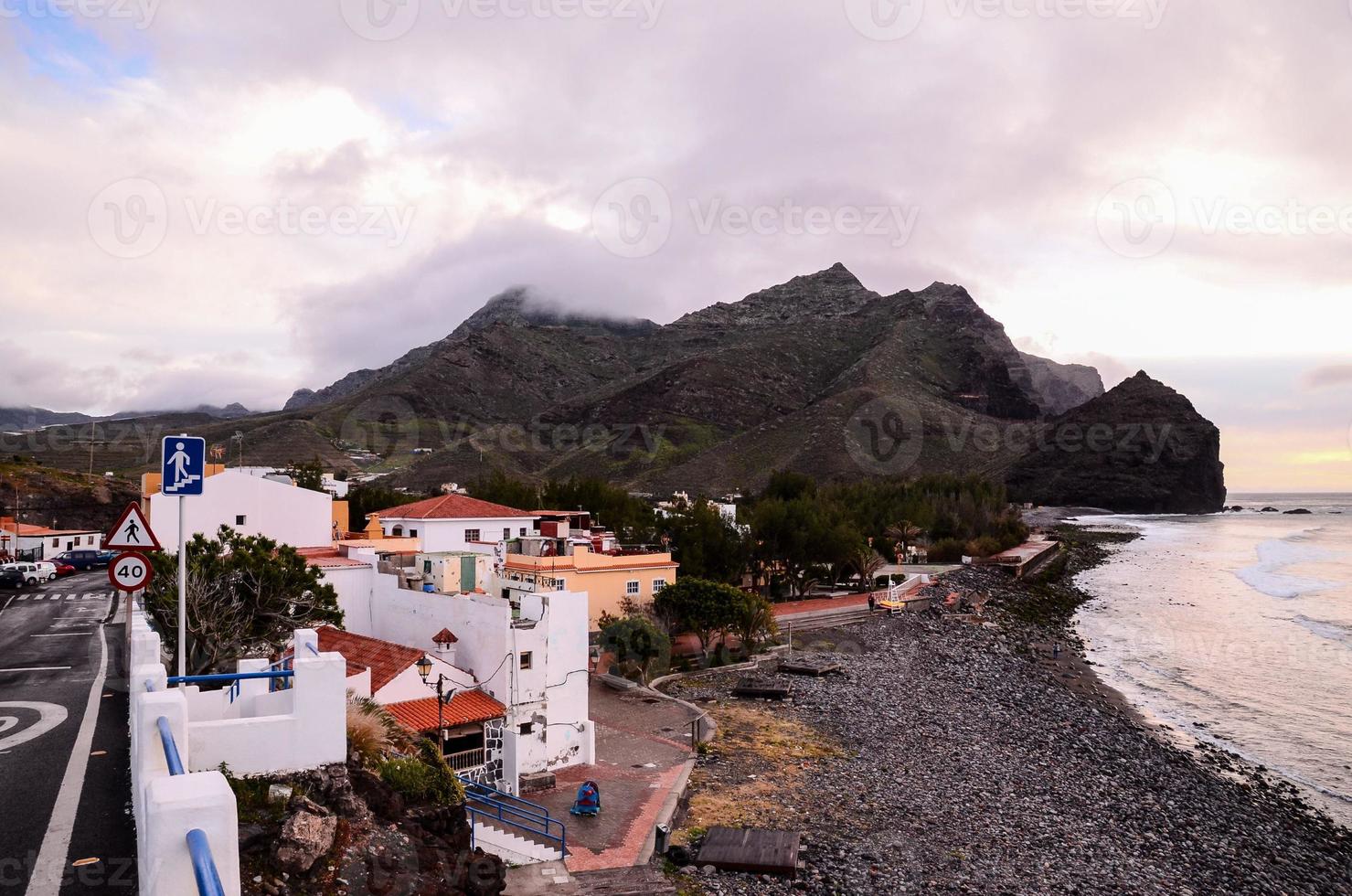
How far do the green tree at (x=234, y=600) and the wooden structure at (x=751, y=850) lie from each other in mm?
8691

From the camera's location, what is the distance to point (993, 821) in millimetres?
18297

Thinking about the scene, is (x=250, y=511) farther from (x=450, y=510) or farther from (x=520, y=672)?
(x=520, y=672)

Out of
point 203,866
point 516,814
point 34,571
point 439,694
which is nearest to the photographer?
point 203,866

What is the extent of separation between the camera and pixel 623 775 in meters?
18.5

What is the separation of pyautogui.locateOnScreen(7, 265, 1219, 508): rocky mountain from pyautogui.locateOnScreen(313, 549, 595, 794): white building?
3154 inches

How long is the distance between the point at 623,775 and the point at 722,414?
433 ft

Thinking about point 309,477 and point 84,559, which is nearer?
→ point 84,559

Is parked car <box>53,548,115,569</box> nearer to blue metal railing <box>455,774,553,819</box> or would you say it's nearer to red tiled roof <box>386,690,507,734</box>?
red tiled roof <box>386,690,507,734</box>

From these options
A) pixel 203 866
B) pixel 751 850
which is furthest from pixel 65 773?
pixel 751 850

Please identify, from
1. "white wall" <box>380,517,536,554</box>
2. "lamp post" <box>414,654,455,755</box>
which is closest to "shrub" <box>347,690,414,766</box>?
"lamp post" <box>414,654,455,755</box>

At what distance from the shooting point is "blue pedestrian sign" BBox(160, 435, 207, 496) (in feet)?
26.5

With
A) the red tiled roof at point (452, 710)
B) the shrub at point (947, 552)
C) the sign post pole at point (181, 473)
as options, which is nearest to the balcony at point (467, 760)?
the red tiled roof at point (452, 710)

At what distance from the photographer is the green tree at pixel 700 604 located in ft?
109

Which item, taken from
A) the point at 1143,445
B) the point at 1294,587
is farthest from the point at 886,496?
the point at 1143,445
